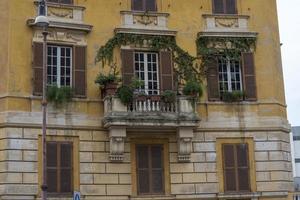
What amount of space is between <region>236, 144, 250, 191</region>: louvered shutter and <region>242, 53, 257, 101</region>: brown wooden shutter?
2.24 m

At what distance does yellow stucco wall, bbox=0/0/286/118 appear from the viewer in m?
25.0

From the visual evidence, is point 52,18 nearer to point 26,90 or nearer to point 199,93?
point 26,90

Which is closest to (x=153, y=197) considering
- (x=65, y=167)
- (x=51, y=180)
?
(x=65, y=167)

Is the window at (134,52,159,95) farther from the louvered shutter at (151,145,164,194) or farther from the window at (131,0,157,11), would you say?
the louvered shutter at (151,145,164,194)

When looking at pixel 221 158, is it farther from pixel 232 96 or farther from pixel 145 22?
pixel 145 22

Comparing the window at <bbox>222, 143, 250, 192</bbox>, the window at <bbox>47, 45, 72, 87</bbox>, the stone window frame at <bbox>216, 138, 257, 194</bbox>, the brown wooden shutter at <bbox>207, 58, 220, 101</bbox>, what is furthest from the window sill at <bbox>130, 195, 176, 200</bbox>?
the window at <bbox>47, 45, 72, 87</bbox>

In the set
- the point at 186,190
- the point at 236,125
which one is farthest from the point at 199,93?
the point at 186,190

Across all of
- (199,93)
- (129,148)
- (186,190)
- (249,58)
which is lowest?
(186,190)

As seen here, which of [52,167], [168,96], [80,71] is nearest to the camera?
[52,167]

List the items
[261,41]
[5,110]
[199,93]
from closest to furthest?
[5,110], [199,93], [261,41]

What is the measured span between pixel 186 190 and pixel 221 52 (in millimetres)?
6274

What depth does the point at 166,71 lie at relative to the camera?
2680 centimetres

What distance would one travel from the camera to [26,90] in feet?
81.9

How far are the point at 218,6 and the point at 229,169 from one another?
7380 mm
